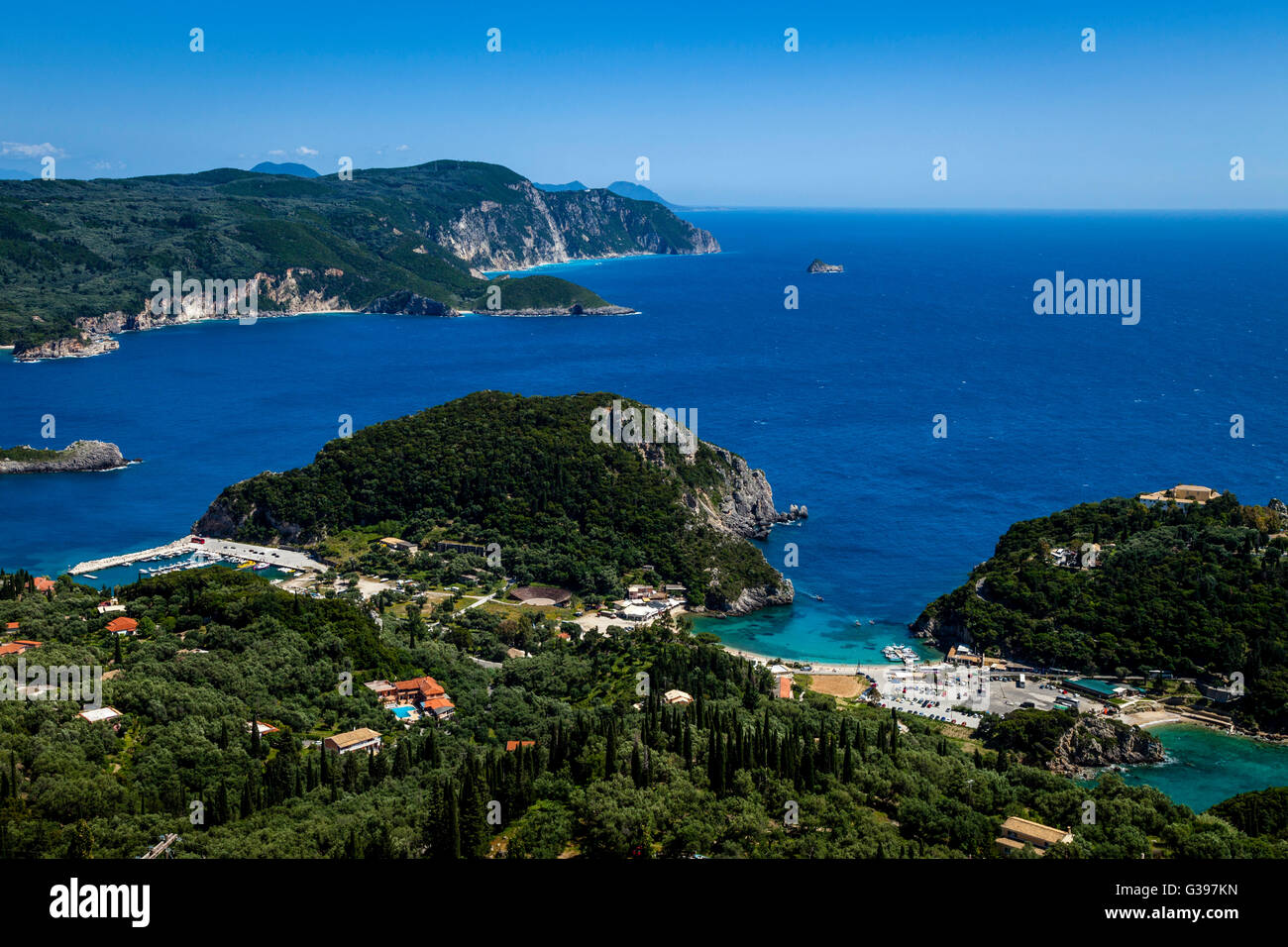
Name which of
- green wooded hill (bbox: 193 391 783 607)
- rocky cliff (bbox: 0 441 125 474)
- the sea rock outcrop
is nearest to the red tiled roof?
green wooded hill (bbox: 193 391 783 607)

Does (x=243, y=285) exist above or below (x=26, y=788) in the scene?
above

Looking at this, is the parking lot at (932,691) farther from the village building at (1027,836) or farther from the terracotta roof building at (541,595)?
the terracotta roof building at (541,595)

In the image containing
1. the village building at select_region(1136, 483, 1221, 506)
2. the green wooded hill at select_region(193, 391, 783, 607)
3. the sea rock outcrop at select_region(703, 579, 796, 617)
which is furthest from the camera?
the village building at select_region(1136, 483, 1221, 506)

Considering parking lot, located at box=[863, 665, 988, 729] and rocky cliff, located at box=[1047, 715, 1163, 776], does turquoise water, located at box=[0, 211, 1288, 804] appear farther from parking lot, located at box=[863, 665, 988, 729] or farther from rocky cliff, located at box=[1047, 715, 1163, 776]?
parking lot, located at box=[863, 665, 988, 729]

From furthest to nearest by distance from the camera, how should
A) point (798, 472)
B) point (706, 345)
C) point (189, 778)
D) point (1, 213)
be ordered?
point (1, 213) → point (706, 345) → point (798, 472) → point (189, 778)

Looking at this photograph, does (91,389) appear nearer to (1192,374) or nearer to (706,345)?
(706,345)

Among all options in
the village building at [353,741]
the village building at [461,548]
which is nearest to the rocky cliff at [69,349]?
the village building at [461,548]
